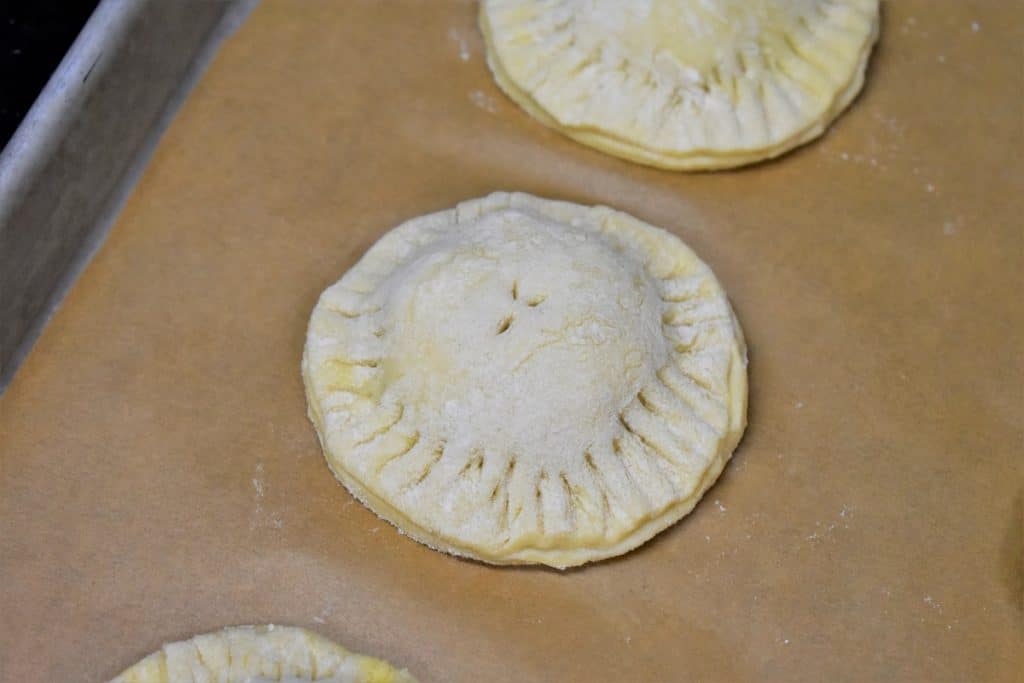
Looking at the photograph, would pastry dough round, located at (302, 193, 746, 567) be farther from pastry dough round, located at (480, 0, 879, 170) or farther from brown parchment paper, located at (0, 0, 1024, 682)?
pastry dough round, located at (480, 0, 879, 170)

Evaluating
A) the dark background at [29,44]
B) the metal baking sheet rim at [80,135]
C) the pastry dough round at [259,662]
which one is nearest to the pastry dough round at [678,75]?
the metal baking sheet rim at [80,135]

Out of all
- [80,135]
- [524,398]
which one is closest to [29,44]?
[80,135]

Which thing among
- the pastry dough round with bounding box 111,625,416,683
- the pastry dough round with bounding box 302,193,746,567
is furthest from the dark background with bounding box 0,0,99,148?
the pastry dough round with bounding box 111,625,416,683

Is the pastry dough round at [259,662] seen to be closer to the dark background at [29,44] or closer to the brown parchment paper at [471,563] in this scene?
the brown parchment paper at [471,563]

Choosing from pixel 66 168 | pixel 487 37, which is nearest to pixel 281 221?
pixel 66 168

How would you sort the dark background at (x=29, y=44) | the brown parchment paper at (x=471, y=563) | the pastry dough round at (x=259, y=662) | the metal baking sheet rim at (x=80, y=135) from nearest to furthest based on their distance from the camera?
the pastry dough round at (x=259, y=662) < the brown parchment paper at (x=471, y=563) < the metal baking sheet rim at (x=80, y=135) < the dark background at (x=29, y=44)

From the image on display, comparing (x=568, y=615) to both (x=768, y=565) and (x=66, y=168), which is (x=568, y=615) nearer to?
(x=768, y=565)
